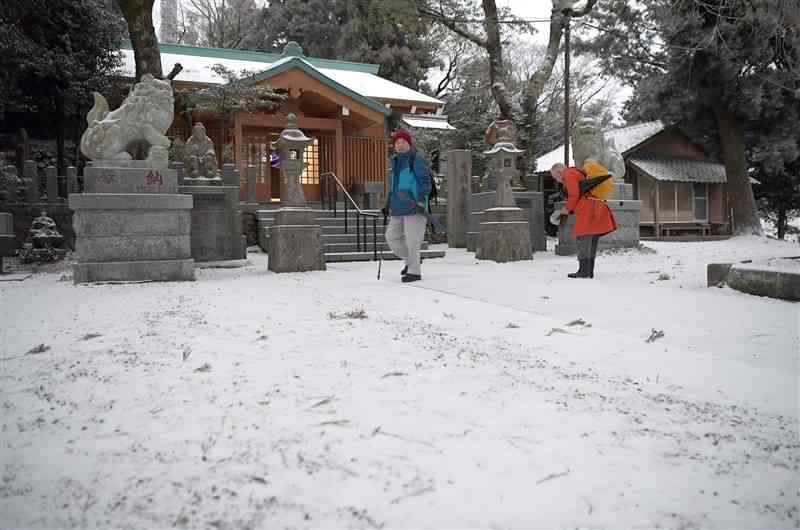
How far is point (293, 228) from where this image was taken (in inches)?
317

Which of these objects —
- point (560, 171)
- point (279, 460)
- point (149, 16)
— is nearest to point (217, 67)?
point (149, 16)

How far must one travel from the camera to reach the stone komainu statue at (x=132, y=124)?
6.93m

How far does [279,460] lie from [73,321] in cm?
323

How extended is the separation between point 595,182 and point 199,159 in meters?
7.01

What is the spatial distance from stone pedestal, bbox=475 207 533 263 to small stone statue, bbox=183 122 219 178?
17.0 feet

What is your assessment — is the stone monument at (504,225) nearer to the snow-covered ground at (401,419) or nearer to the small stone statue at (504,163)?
the small stone statue at (504,163)

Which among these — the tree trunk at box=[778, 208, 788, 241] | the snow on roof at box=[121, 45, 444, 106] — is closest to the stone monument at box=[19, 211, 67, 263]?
the snow on roof at box=[121, 45, 444, 106]

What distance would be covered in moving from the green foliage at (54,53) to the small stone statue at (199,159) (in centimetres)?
643

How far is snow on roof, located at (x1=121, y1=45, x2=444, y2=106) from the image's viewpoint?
16234 mm

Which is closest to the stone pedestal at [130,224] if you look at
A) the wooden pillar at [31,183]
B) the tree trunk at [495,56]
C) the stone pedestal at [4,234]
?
the stone pedestal at [4,234]

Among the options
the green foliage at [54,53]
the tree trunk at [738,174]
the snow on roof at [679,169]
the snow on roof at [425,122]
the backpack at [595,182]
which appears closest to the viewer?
the backpack at [595,182]

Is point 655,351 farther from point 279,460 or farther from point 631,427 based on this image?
point 279,460

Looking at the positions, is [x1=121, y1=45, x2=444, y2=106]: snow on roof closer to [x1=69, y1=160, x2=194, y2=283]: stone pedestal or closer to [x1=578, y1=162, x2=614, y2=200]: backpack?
[x1=69, y1=160, x2=194, y2=283]: stone pedestal

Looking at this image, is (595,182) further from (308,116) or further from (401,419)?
(308,116)
